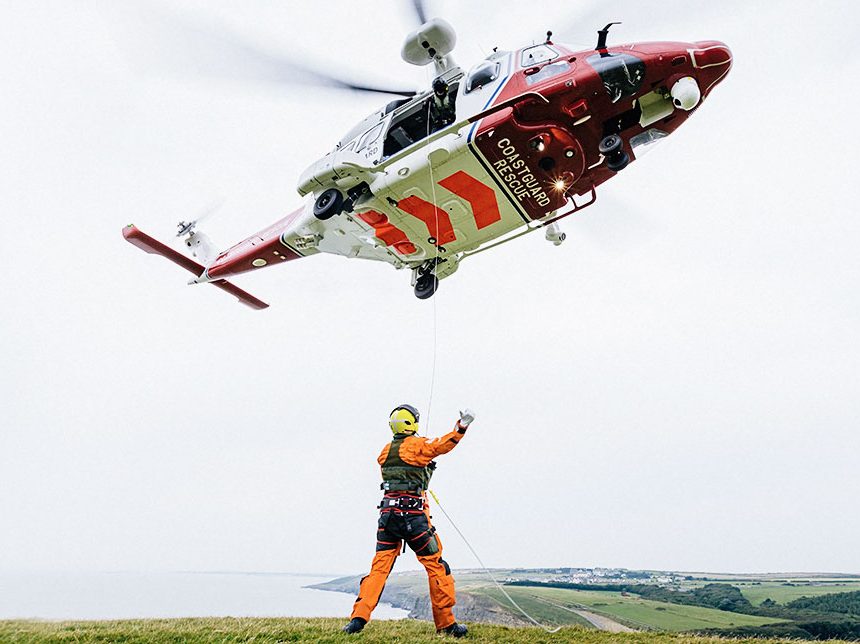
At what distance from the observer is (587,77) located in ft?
21.7

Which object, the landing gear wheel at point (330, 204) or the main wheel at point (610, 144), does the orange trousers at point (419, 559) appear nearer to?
the landing gear wheel at point (330, 204)

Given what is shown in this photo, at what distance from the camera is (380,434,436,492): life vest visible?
237 inches

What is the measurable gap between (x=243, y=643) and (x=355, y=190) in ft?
19.4

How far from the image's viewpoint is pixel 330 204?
8367 millimetres

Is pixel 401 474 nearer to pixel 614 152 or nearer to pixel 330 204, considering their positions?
pixel 330 204

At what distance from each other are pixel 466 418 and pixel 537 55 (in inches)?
192

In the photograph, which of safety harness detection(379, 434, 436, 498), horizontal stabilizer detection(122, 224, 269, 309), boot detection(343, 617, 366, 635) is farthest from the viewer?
horizontal stabilizer detection(122, 224, 269, 309)

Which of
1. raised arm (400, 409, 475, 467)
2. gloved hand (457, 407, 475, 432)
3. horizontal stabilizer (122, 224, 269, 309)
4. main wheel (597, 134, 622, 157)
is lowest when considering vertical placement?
raised arm (400, 409, 475, 467)

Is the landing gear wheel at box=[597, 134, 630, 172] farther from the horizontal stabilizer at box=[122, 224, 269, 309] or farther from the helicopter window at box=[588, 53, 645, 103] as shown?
the horizontal stabilizer at box=[122, 224, 269, 309]

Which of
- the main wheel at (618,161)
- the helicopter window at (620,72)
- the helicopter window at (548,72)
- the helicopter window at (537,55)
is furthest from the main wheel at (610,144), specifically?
the helicopter window at (537,55)

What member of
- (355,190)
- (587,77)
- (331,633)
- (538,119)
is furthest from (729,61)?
(331,633)

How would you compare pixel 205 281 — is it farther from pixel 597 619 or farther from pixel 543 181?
pixel 597 619

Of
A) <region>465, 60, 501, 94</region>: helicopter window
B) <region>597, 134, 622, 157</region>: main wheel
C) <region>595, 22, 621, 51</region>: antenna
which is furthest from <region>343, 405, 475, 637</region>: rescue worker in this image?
<region>595, 22, 621, 51</region>: antenna

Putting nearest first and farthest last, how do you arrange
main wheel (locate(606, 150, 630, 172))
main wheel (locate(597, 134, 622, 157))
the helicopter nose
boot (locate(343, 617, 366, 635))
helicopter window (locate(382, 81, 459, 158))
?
1. boot (locate(343, 617, 366, 635))
2. the helicopter nose
3. main wheel (locate(597, 134, 622, 157))
4. main wheel (locate(606, 150, 630, 172))
5. helicopter window (locate(382, 81, 459, 158))
